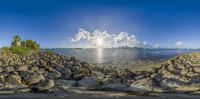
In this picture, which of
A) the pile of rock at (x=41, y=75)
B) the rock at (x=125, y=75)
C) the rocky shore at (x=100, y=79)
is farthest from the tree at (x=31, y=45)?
the rock at (x=125, y=75)

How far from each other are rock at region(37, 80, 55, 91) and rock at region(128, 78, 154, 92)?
5.10 meters

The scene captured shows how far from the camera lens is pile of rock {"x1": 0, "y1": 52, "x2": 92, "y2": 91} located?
72.7 feet

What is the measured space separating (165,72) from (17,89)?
1029 centimetres

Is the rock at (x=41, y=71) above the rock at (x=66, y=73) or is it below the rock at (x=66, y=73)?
above

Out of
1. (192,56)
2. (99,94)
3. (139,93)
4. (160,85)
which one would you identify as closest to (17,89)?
(99,94)

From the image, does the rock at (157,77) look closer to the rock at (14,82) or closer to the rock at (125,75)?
the rock at (125,75)

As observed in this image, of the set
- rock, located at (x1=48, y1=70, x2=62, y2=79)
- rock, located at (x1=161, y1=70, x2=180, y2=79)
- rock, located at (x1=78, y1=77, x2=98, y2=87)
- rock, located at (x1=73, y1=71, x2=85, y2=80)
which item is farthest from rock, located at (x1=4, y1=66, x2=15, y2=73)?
rock, located at (x1=161, y1=70, x2=180, y2=79)

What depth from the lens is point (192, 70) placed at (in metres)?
24.9

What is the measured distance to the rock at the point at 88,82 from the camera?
2317 cm

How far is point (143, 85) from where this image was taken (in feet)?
73.6

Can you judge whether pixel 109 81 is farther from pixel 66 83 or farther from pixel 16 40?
pixel 16 40

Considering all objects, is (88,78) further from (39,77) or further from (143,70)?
(143,70)

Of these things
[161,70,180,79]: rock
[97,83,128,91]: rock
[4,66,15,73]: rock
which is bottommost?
[97,83,128,91]: rock

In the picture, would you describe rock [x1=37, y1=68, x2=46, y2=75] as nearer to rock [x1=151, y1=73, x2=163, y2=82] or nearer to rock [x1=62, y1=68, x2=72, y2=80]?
rock [x1=62, y1=68, x2=72, y2=80]
